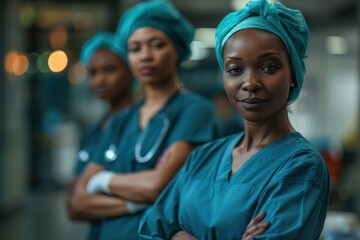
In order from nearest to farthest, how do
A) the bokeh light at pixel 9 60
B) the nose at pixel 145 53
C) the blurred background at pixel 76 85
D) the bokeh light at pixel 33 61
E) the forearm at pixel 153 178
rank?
the forearm at pixel 153 178, the nose at pixel 145 53, the blurred background at pixel 76 85, the bokeh light at pixel 9 60, the bokeh light at pixel 33 61

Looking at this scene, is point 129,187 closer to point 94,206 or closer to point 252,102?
point 94,206

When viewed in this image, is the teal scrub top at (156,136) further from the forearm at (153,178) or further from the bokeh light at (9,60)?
the bokeh light at (9,60)

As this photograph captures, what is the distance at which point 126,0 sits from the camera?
6.42m

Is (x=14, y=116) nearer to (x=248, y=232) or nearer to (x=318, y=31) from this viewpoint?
(x=318, y=31)

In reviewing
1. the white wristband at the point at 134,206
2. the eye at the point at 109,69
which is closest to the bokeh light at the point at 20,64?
the eye at the point at 109,69

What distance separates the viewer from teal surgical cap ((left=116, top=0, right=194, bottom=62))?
2027mm

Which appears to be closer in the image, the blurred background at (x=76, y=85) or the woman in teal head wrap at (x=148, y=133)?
the woman in teal head wrap at (x=148, y=133)

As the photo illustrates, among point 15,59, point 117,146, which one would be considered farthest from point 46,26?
point 117,146

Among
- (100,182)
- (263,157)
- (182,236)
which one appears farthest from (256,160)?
(100,182)

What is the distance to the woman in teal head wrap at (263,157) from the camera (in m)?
1.25

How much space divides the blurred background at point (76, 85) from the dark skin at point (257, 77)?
12.9 feet

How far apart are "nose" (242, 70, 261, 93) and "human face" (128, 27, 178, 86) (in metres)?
0.70

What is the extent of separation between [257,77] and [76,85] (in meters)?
7.11

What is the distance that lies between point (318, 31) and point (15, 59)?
351cm
